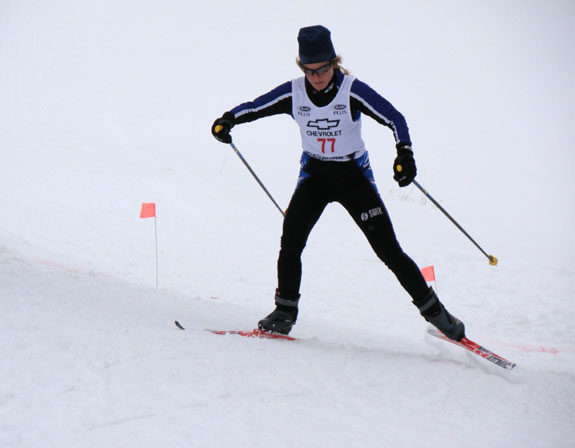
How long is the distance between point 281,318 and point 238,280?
2.86m

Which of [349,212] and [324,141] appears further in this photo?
[349,212]

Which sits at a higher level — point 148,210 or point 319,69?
point 319,69

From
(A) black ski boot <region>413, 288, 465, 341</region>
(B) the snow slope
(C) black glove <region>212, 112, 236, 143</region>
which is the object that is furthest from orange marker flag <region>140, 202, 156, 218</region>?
(A) black ski boot <region>413, 288, 465, 341</region>

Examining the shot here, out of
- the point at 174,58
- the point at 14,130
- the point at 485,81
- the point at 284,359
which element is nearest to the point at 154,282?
the point at 284,359

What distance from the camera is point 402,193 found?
11.0 meters

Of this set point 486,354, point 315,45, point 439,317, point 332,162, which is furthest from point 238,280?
point 315,45

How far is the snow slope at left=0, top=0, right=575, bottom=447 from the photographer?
198 cm

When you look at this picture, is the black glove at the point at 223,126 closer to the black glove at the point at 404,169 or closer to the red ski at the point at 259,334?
the black glove at the point at 404,169

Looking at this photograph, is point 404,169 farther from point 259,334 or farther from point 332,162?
point 259,334

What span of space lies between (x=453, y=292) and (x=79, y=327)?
14.6 feet

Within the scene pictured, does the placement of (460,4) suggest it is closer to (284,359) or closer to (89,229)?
(89,229)

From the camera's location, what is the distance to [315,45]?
9.32ft

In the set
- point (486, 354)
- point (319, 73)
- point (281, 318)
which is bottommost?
point (486, 354)

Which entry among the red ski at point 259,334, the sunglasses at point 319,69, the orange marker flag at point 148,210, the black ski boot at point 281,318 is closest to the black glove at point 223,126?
the sunglasses at point 319,69
